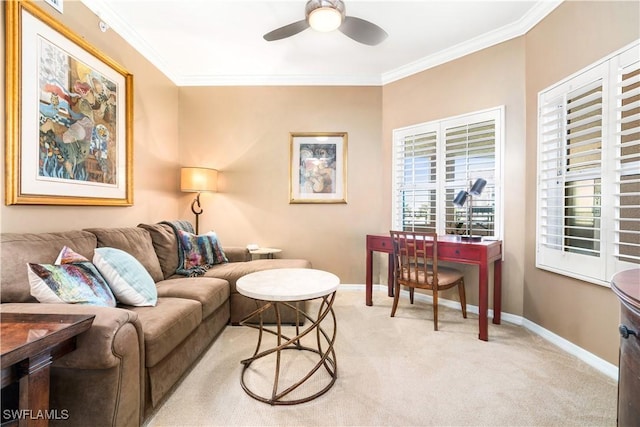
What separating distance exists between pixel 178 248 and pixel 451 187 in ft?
9.49

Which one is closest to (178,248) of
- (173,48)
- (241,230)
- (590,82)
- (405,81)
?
(241,230)

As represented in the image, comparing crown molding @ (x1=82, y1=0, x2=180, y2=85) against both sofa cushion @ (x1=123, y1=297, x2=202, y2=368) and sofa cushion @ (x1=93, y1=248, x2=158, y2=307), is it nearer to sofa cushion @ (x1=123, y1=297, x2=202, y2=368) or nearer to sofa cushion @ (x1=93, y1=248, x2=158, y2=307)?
sofa cushion @ (x1=93, y1=248, x2=158, y2=307)

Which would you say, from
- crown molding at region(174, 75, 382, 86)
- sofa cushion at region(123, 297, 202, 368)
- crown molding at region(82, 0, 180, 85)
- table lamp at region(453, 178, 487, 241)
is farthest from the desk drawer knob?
crown molding at region(82, 0, 180, 85)

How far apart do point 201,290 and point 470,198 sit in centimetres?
258

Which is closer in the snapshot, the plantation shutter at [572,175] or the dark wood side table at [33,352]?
the dark wood side table at [33,352]

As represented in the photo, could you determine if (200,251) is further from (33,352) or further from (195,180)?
(33,352)

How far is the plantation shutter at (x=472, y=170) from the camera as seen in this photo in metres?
2.78

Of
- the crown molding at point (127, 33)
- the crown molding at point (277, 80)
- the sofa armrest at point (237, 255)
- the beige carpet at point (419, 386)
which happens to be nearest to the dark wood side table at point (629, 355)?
the beige carpet at point (419, 386)

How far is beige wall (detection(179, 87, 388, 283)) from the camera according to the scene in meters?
3.64

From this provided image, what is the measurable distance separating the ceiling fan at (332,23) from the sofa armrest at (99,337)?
Result: 2.19m

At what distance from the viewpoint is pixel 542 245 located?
236 centimetres

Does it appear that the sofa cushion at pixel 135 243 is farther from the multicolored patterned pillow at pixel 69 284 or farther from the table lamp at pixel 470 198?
the table lamp at pixel 470 198

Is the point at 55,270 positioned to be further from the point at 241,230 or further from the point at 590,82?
the point at 590,82

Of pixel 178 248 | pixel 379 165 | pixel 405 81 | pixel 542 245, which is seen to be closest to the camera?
pixel 542 245
